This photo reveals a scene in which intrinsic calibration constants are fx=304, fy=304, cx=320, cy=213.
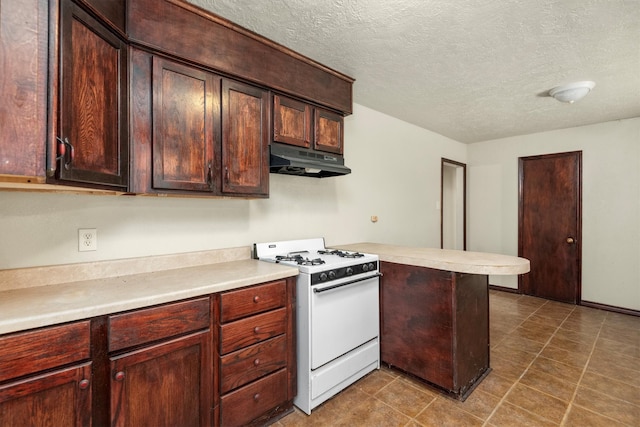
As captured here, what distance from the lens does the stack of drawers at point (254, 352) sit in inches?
64.3

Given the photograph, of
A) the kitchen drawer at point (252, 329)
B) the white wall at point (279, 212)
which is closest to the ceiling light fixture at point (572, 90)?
the white wall at point (279, 212)

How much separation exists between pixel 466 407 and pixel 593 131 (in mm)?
4056

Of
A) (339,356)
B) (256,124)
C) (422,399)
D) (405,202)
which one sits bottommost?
(422,399)

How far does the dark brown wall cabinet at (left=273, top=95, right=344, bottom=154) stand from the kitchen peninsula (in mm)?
1037

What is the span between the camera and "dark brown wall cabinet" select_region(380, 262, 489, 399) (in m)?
2.08

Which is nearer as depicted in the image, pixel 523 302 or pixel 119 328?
pixel 119 328

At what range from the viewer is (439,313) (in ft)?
6.94

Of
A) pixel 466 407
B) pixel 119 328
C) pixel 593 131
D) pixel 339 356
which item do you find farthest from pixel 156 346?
pixel 593 131

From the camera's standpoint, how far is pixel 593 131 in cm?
400

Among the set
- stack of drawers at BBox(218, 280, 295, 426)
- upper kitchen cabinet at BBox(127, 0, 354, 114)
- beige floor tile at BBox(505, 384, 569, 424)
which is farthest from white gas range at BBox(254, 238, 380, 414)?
upper kitchen cabinet at BBox(127, 0, 354, 114)

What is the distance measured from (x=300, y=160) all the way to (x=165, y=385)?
154 centimetres

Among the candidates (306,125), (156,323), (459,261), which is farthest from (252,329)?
(306,125)

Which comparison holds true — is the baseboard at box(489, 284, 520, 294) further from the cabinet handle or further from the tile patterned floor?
the cabinet handle

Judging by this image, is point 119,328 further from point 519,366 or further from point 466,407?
point 519,366
